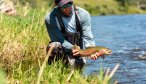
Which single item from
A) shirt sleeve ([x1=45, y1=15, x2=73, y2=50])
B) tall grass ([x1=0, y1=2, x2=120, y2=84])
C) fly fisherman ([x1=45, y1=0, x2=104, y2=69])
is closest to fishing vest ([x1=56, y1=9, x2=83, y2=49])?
fly fisherman ([x1=45, y1=0, x2=104, y2=69])

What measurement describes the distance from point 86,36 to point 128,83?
1.45 m

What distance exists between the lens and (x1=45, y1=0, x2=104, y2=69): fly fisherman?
8.00m

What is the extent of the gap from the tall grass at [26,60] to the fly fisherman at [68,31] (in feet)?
1.00

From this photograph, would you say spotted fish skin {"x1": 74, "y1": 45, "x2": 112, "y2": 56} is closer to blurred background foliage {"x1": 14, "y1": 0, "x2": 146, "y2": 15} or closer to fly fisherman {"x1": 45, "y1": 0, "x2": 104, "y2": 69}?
fly fisherman {"x1": 45, "y1": 0, "x2": 104, "y2": 69}

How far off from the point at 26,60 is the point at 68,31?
1.10 metres

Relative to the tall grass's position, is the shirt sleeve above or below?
above

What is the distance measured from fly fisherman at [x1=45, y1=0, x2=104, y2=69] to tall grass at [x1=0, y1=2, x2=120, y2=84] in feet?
1.00

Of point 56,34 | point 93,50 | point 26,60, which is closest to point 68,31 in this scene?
point 56,34

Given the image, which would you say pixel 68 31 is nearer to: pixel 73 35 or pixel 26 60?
pixel 73 35

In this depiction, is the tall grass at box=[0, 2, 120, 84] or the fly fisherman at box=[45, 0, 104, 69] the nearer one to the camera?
the tall grass at box=[0, 2, 120, 84]

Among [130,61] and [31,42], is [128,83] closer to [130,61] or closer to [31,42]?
[31,42]

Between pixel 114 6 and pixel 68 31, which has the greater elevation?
pixel 68 31

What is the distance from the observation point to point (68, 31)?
8156 mm

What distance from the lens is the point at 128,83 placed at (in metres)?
8.90
